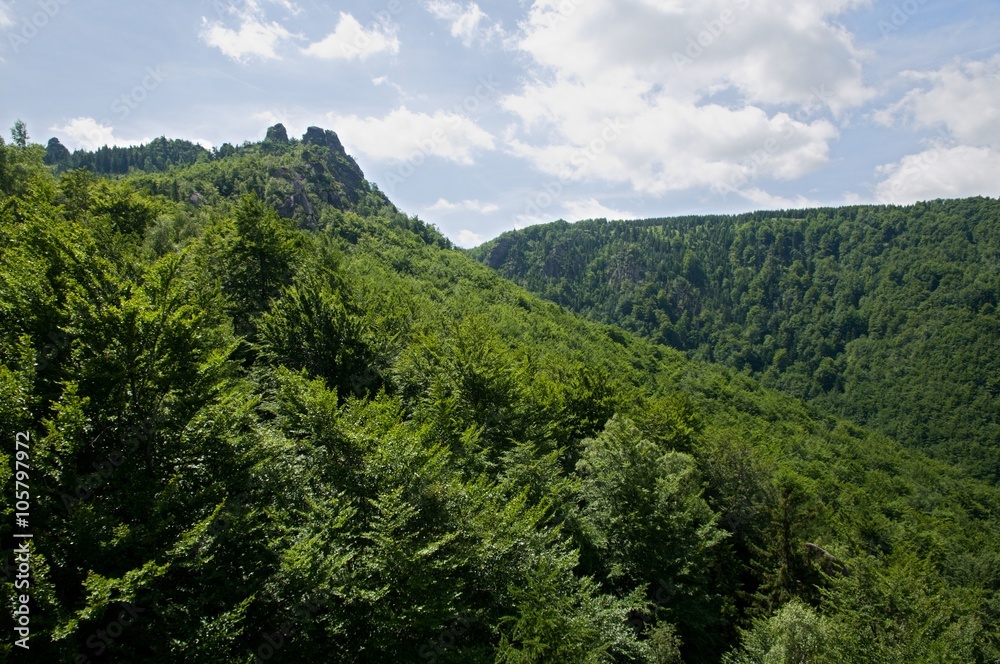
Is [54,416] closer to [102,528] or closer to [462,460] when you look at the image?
[102,528]

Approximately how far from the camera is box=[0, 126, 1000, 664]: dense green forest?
11.3 m

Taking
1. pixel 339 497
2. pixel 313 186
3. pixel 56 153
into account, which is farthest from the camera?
pixel 56 153

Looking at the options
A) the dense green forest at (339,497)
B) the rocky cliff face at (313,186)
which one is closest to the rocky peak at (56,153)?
the rocky cliff face at (313,186)

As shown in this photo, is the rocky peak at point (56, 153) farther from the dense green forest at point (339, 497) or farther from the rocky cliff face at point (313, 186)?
the dense green forest at point (339, 497)

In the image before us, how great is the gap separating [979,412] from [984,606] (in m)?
174

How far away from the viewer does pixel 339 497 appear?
15.2 m

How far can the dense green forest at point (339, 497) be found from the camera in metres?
11.3

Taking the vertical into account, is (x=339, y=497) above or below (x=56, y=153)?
below

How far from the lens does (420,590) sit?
539 inches

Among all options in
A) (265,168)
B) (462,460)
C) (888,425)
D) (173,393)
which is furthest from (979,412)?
(265,168)

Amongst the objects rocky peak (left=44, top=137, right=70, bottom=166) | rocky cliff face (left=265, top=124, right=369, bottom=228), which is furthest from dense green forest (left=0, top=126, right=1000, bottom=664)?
rocky peak (left=44, top=137, right=70, bottom=166)

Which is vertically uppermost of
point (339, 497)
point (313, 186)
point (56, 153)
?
point (56, 153)

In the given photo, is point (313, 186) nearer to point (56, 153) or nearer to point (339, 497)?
point (56, 153)

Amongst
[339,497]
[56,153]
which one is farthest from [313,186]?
[339,497]
